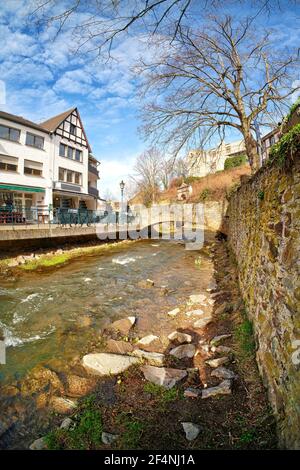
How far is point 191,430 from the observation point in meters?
2.52

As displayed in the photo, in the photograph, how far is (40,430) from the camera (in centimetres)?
271

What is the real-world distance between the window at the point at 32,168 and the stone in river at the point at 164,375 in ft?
68.7

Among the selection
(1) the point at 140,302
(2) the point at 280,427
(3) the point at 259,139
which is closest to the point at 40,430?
(2) the point at 280,427

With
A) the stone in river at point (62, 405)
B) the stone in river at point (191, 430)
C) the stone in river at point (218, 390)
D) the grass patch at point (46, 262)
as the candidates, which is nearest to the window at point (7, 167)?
the grass patch at point (46, 262)

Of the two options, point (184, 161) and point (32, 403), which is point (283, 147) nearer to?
point (32, 403)

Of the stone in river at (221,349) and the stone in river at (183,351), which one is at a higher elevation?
the stone in river at (221,349)

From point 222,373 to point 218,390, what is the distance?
1.11 ft

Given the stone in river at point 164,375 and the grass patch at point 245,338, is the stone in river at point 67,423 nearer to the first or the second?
the stone in river at point 164,375

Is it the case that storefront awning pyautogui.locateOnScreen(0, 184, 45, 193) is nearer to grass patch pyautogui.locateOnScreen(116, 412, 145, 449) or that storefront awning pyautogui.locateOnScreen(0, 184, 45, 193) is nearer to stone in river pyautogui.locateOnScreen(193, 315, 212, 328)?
stone in river pyautogui.locateOnScreen(193, 315, 212, 328)

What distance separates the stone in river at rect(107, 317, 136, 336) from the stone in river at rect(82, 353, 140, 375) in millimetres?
935

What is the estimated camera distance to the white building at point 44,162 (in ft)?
63.0

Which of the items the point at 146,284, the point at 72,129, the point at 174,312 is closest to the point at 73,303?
the point at 146,284

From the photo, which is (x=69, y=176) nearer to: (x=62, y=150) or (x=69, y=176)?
(x=69, y=176)
